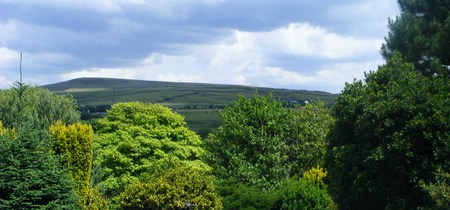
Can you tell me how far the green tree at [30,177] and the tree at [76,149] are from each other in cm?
252

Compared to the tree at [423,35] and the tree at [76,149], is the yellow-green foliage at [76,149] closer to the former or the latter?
the tree at [76,149]

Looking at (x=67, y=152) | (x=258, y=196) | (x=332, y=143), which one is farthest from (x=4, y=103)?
(x=332, y=143)

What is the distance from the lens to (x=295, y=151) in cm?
3538

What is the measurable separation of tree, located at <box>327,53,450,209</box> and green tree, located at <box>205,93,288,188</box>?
10.4 m

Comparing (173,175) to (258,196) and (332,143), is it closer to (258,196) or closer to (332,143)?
(258,196)

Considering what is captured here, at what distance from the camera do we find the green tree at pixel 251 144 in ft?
107

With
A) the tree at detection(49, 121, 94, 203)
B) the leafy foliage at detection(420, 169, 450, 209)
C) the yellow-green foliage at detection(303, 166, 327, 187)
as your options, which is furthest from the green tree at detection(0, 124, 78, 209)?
the yellow-green foliage at detection(303, 166, 327, 187)

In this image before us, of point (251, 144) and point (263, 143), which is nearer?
point (263, 143)

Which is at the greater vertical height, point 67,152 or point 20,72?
point 20,72

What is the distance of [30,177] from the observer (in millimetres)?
19828

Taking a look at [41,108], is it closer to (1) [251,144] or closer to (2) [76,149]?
(1) [251,144]

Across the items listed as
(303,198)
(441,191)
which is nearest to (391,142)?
(441,191)

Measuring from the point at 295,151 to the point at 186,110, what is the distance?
97.7 meters

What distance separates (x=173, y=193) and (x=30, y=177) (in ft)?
22.9
